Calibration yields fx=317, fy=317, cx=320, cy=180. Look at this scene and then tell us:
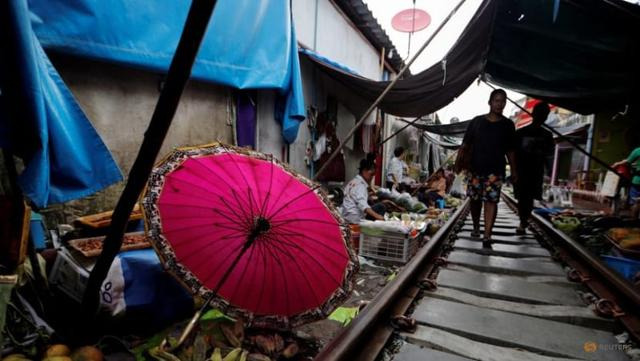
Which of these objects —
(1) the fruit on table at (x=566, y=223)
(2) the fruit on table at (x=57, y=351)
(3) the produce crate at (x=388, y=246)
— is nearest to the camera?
(2) the fruit on table at (x=57, y=351)

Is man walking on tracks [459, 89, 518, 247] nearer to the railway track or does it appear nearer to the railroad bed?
the railway track

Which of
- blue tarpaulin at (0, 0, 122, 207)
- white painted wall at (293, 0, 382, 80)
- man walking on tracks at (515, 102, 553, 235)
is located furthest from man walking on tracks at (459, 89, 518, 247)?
blue tarpaulin at (0, 0, 122, 207)

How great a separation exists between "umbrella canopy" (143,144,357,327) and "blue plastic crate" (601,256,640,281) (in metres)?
3.86

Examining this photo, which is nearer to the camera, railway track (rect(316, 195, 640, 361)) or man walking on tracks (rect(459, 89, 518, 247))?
railway track (rect(316, 195, 640, 361))

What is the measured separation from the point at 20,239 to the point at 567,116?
28.6 meters

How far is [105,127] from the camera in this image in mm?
3617

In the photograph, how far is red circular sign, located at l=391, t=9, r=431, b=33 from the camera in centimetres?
1041

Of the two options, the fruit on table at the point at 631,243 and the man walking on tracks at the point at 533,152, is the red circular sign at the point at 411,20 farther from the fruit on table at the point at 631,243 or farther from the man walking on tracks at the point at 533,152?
the fruit on table at the point at 631,243

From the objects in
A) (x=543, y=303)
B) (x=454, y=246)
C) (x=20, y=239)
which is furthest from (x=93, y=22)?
(x=454, y=246)

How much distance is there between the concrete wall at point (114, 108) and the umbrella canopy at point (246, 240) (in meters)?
1.75

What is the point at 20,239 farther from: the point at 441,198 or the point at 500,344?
A: the point at 441,198

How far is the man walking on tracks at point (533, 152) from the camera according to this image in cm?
573

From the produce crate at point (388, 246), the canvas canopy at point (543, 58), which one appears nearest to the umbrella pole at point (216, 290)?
the produce crate at point (388, 246)

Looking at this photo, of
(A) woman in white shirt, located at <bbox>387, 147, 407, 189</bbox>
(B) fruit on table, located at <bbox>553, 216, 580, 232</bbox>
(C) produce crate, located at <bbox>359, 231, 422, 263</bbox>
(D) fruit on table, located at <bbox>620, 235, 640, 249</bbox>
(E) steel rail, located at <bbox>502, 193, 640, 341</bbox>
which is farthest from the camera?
(A) woman in white shirt, located at <bbox>387, 147, 407, 189</bbox>
